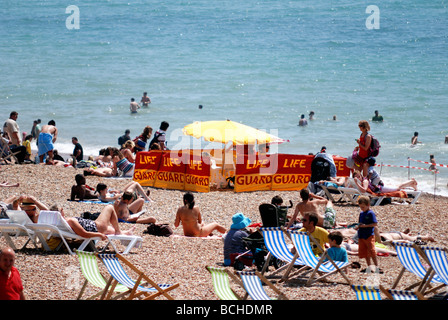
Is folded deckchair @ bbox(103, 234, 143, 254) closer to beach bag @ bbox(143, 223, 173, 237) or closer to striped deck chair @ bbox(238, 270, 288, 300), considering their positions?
beach bag @ bbox(143, 223, 173, 237)

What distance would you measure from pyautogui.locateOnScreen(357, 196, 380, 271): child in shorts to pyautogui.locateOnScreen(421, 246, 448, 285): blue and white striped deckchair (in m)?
1.71

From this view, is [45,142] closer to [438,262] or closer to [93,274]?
[93,274]

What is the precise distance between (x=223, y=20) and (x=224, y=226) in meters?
49.7

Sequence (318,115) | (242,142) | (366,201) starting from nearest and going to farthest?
(366,201), (242,142), (318,115)

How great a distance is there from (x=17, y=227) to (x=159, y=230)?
205 centimetres

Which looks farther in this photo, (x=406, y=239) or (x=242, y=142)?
(x=242, y=142)

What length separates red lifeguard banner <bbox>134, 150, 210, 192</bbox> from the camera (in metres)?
13.6

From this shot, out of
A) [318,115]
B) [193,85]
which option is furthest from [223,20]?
[318,115]

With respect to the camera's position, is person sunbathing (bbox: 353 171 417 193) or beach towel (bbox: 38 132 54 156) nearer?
person sunbathing (bbox: 353 171 417 193)

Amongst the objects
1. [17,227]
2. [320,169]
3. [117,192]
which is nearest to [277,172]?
[320,169]

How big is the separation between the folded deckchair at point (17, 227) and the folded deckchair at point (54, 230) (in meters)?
0.10

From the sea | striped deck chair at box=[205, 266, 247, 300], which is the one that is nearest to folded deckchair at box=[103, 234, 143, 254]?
striped deck chair at box=[205, 266, 247, 300]

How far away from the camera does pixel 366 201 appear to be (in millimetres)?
8516
